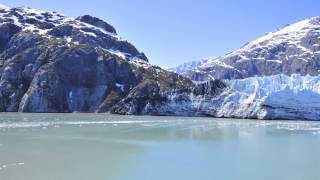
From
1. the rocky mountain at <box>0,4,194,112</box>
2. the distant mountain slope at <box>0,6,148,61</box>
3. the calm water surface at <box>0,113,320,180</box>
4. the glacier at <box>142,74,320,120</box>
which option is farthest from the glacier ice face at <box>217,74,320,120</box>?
the distant mountain slope at <box>0,6,148,61</box>

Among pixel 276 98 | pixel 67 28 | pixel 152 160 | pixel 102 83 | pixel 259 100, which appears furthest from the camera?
pixel 67 28

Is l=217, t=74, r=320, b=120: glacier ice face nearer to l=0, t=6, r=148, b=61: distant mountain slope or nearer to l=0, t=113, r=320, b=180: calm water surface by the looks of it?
l=0, t=113, r=320, b=180: calm water surface

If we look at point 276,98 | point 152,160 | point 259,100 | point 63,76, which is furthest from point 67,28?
point 152,160

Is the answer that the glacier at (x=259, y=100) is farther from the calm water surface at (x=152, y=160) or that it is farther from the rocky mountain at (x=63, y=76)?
the calm water surface at (x=152, y=160)

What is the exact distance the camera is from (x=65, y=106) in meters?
123

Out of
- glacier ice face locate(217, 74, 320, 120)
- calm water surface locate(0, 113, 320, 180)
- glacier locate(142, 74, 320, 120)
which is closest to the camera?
calm water surface locate(0, 113, 320, 180)

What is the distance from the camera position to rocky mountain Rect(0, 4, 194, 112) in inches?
4786

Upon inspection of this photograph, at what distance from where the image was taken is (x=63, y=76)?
128m

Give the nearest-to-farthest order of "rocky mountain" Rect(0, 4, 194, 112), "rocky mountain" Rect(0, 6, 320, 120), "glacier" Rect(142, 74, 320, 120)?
"glacier" Rect(142, 74, 320, 120) < "rocky mountain" Rect(0, 6, 320, 120) < "rocky mountain" Rect(0, 4, 194, 112)

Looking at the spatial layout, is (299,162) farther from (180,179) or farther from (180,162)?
(180,179)

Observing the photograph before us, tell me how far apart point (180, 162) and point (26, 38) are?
135025 mm

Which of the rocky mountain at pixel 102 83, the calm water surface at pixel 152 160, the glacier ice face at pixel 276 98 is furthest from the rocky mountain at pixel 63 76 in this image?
the calm water surface at pixel 152 160

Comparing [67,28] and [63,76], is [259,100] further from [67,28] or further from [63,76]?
[67,28]

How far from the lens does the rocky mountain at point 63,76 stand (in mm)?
121562
